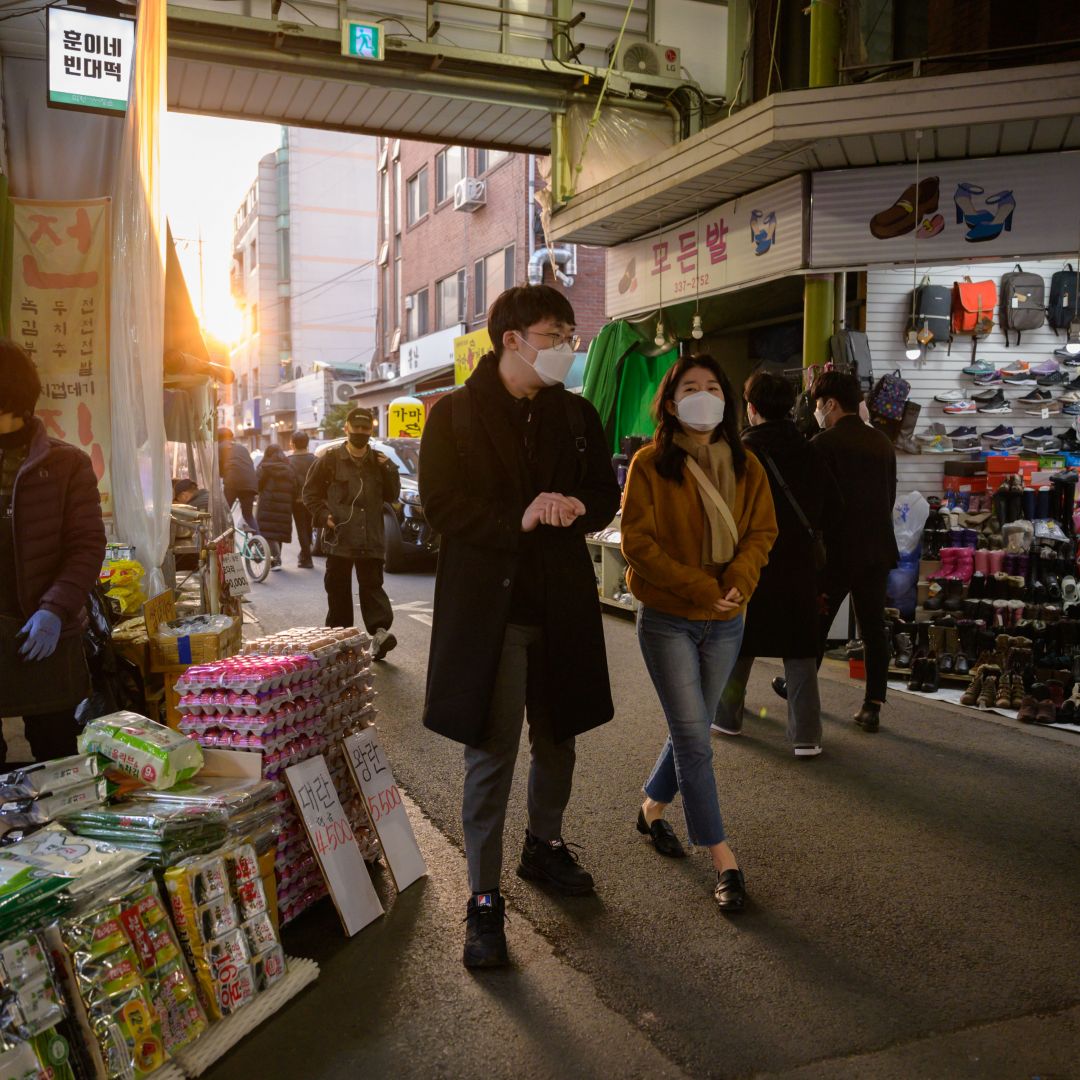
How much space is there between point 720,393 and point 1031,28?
294 inches

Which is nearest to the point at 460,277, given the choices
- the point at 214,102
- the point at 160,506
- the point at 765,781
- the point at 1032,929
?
the point at 214,102

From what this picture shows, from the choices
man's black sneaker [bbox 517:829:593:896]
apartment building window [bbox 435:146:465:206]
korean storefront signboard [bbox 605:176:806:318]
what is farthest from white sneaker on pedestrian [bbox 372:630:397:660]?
apartment building window [bbox 435:146:465:206]

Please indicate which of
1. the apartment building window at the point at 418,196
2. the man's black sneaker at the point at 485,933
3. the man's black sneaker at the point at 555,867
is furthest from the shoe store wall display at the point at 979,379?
the apartment building window at the point at 418,196

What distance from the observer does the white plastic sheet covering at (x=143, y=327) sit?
6.27 metres

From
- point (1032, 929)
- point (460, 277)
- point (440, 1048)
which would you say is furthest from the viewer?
point (460, 277)

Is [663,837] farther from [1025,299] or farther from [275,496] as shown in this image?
[275,496]

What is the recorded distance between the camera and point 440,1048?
2.79 meters

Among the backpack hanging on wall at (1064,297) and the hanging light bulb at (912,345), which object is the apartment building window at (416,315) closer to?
the hanging light bulb at (912,345)

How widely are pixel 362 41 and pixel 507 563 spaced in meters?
8.24

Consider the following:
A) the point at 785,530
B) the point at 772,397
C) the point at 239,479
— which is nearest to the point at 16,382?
the point at 772,397

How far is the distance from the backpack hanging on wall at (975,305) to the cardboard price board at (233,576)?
6.73m

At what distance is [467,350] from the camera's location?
22.4 metres

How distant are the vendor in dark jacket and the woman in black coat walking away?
10.5 meters

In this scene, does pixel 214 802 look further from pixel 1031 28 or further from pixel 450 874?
pixel 1031 28
